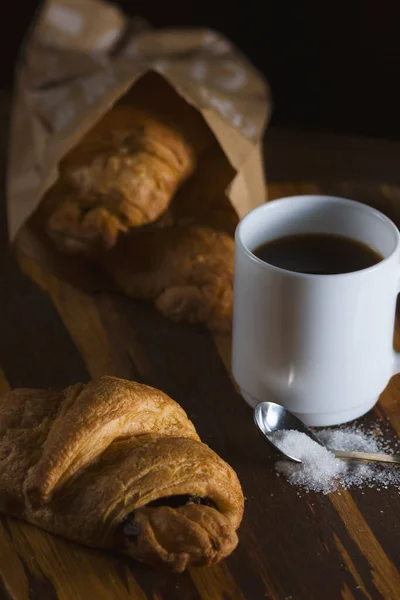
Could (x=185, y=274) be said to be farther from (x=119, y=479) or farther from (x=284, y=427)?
(x=119, y=479)

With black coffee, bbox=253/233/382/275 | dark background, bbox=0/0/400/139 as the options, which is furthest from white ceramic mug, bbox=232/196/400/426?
dark background, bbox=0/0/400/139

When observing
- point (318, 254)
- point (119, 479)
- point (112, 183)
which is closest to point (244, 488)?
point (119, 479)

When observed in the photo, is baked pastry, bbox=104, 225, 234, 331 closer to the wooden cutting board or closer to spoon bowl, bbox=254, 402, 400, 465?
the wooden cutting board

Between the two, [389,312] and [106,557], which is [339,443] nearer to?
[389,312]

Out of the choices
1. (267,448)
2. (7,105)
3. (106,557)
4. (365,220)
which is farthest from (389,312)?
(7,105)

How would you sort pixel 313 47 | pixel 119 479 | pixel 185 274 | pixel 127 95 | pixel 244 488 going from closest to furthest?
pixel 119 479
pixel 244 488
pixel 185 274
pixel 127 95
pixel 313 47

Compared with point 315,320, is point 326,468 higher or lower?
lower
